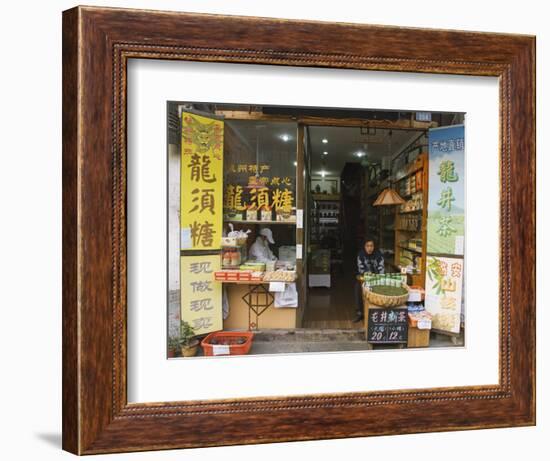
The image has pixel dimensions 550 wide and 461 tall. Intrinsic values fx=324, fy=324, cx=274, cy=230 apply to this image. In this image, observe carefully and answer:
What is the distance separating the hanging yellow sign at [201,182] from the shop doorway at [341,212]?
443 mm

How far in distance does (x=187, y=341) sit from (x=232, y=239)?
454mm

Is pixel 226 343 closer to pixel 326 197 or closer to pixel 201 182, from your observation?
pixel 201 182

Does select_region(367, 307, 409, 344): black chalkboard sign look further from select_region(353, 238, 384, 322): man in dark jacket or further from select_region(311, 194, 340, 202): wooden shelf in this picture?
select_region(311, 194, 340, 202): wooden shelf

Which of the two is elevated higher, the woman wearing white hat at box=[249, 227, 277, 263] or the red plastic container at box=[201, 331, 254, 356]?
the woman wearing white hat at box=[249, 227, 277, 263]

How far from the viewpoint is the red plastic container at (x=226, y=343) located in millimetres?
1058

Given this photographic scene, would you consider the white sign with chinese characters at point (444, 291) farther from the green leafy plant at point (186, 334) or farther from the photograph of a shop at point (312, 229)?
the green leafy plant at point (186, 334)

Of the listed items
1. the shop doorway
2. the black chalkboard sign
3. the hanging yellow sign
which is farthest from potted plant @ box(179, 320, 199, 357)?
the black chalkboard sign

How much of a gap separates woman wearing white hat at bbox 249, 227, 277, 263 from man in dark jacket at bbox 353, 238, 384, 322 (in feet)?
1.34

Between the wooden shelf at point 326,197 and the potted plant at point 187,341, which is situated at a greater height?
the wooden shelf at point 326,197

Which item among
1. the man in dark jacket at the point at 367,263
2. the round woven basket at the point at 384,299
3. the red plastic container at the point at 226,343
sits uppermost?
the man in dark jacket at the point at 367,263

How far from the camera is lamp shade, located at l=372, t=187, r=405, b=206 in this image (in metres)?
1.50

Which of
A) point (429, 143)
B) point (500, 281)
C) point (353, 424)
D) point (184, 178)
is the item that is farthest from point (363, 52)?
point (353, 424)

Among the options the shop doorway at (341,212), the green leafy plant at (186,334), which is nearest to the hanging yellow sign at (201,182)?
the green leafy plant at (186,334)

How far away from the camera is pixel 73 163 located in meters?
0.93
